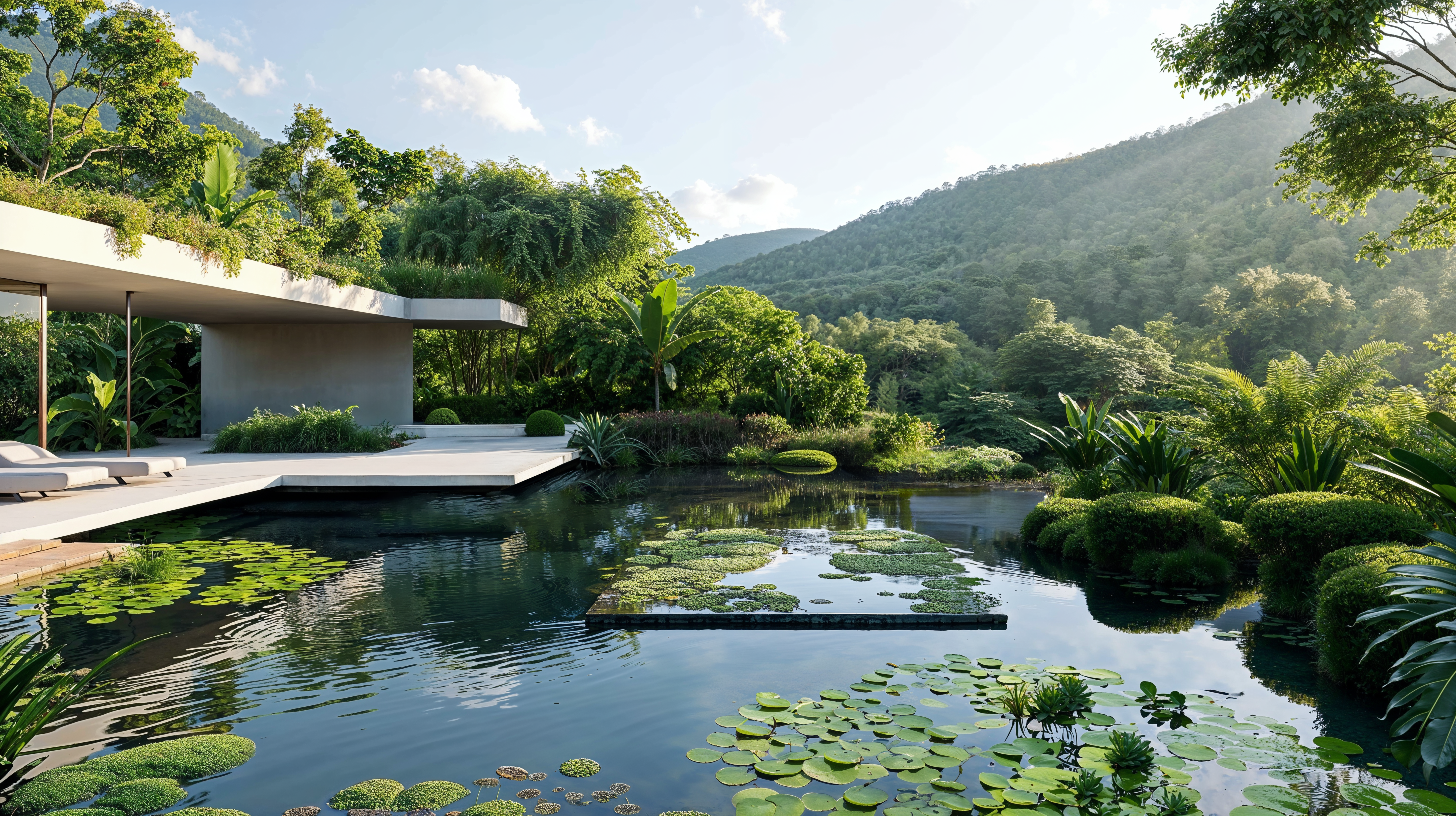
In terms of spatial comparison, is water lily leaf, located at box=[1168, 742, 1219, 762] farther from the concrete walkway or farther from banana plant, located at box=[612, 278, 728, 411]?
banana plant, located at box=[612, 278, 728, 411]

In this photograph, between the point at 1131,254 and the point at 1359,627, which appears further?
the point at 1131,254

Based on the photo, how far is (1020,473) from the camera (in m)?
11.8

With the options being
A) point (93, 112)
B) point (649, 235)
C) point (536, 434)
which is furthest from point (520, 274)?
point (93, 112)

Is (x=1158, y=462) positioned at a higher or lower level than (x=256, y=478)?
higher

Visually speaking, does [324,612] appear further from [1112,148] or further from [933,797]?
[1112,148]

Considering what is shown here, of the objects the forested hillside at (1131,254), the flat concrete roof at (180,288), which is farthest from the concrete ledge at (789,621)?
the forested hillside at (1131,254)

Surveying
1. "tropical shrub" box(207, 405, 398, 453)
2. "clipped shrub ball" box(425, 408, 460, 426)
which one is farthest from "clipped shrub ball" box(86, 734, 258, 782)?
"clipped shrub ball" box(425, 408, 460, 426)

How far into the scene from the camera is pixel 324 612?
4469 mm

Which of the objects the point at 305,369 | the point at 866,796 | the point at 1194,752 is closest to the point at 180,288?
the point at 305,369

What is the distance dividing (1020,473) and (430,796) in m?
10.8

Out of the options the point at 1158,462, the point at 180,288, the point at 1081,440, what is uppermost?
the point at 180,288

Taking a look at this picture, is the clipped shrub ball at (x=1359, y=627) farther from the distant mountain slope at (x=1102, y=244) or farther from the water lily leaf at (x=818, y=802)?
the distant mountain slope at (x=1102, y=244)

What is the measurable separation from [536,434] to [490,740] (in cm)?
1305

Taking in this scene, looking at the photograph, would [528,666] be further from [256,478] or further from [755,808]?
[256,478]
